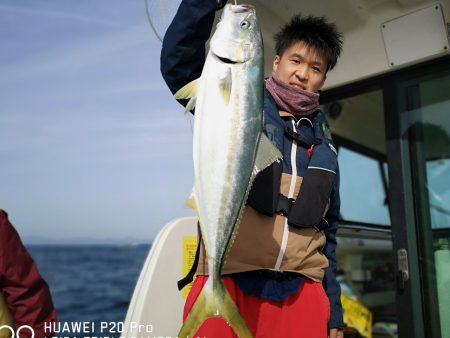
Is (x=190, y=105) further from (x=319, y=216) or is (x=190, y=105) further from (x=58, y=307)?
(x=58, y=307)

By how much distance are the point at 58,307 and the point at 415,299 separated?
31.8m

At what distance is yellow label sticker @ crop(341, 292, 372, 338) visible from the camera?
18.4 feet

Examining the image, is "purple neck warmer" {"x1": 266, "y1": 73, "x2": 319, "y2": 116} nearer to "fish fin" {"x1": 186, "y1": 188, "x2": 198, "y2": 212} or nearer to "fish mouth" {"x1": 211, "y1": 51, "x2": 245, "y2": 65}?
"fish mouth" {"x1": 211, "y1": 51, "x2": 245, "y2": 65}

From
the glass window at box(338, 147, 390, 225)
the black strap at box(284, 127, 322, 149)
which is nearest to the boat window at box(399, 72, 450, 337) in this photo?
the black strap at box(284, 127, 322, 149)

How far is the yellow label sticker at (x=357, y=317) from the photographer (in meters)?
5.62

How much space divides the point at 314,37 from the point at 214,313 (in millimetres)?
1855

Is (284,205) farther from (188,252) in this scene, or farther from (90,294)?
(90,294)

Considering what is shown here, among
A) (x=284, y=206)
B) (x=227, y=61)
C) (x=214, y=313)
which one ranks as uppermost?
(x=227, y=61)

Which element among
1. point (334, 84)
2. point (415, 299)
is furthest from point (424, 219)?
point (334, 84)

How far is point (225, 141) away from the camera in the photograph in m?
1.92

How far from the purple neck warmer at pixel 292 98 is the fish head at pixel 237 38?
0.75 m

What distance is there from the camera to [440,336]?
12.4 ft

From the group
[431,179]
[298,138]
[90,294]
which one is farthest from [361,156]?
[90,294]

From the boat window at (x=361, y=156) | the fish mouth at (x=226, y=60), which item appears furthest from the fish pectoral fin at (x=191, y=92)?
A: the boat window at (x=361, y=156)
